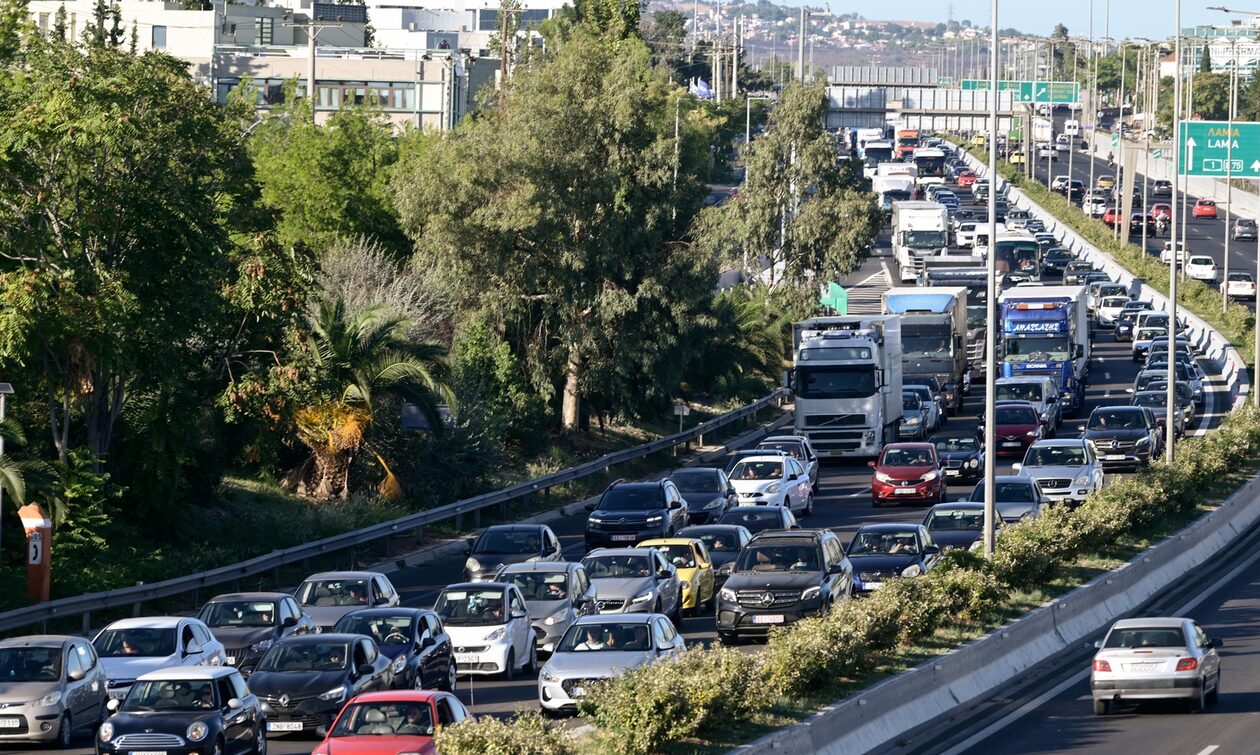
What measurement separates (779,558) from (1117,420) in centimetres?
2352

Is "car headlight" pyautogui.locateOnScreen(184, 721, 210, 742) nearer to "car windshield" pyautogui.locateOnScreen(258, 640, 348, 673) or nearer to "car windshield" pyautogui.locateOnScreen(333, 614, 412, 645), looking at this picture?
"car windshield" pyautogui.locateOnScreen(258, 640, 348, 673)

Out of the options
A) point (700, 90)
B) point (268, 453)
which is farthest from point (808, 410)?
Answer: point (700, 90)

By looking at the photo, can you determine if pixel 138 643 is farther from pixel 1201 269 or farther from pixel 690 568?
pixel 1201 269

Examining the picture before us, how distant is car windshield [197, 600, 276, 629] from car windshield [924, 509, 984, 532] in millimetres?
13686

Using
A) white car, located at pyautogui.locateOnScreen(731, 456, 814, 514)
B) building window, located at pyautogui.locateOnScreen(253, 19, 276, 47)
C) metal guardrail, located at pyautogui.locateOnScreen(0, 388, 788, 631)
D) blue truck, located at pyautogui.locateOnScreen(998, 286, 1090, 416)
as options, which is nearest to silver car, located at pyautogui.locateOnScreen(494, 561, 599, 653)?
metal guardrail, located at pyautogui.locateOnScreen(0, 388, 788, 631)

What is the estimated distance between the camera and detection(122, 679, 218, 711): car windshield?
1925 centimetres

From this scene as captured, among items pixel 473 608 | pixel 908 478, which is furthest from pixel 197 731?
pixel 908 478

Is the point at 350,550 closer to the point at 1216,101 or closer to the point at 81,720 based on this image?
the point at 81,720

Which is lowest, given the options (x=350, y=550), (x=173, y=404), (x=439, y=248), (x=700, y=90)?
(x=350, y=550)

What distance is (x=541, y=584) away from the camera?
1102 inches

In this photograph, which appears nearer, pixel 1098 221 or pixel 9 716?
pixel 9 716

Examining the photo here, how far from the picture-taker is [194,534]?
35000mm

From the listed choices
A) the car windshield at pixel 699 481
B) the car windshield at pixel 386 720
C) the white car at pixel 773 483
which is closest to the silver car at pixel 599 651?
the car windshield at pixel 386 720

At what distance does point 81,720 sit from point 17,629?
21.0 feet
